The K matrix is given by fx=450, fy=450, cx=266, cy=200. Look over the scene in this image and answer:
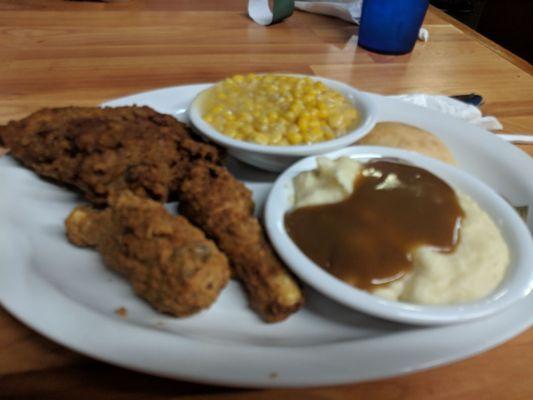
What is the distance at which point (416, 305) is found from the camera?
52.6 inches

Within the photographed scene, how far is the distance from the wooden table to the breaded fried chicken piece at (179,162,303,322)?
306mm

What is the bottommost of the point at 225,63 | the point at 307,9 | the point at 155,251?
Answer: the point at 225,63

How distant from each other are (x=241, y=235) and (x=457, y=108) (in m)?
1.77

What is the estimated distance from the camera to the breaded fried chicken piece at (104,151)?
1706mm

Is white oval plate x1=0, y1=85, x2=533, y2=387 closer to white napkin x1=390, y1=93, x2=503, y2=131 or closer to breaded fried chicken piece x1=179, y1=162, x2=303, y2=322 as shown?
breaded fried chicken piece x1=179, y1=162, x2=303, y2=322

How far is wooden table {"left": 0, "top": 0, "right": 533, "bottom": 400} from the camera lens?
137cm

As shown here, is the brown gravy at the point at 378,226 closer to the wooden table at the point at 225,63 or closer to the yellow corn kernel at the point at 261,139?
the wooden table at the point at 225,63

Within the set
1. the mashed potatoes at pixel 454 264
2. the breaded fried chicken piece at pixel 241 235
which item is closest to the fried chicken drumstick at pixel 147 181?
the breaded fried chicken piece at pixel 241 235

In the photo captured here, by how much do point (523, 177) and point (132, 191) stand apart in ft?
5.68

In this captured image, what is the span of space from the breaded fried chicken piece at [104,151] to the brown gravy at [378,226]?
53 centimetres

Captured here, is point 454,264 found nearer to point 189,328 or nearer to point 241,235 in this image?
point 241,235

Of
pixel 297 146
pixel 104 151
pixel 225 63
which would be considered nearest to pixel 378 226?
pixel 297 146

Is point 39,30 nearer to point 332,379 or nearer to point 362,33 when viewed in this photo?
point 362,33

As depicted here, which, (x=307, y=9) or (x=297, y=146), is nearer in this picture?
(x=297, y=146)
